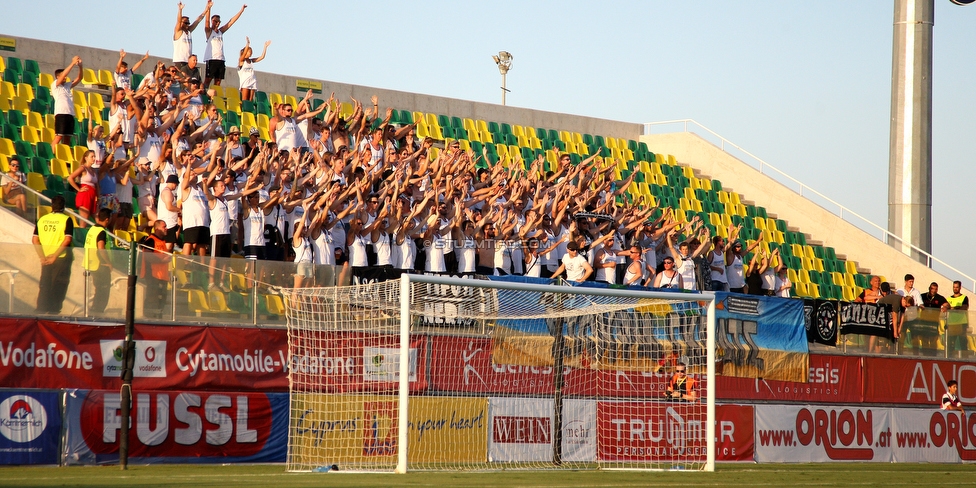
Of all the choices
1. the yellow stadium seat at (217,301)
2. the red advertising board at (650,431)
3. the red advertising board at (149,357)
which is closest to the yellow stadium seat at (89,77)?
the yellow stadium seat at (217,301)

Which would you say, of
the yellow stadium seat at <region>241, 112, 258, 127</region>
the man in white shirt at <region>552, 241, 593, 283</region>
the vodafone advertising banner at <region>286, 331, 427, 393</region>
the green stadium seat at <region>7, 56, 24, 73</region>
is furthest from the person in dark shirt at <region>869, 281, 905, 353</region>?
the green stadium seat at <region>7, 56, 24, 73</region>

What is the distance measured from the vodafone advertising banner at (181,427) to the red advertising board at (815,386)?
7.15m

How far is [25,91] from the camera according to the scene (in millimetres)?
19844

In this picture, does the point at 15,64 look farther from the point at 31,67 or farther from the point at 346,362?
the point at 346,362

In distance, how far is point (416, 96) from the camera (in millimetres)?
27531

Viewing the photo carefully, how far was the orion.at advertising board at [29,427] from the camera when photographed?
12392 millimetres

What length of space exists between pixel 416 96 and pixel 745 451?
41.7 feet

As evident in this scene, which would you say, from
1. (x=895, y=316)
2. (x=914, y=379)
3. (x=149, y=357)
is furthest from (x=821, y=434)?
(x=149, y=357)

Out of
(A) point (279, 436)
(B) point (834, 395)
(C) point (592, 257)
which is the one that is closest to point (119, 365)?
(A) point (279, 436)

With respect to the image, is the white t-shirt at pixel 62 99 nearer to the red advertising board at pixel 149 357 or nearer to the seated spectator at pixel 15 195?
the seated spectator at pixel 15 195

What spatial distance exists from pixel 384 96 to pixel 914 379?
12.9 metres

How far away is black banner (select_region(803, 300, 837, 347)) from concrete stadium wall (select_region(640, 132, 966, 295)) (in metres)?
9.86

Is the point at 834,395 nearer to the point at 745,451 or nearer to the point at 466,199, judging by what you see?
the point at 745,451

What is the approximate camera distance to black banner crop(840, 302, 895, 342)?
19.7m
